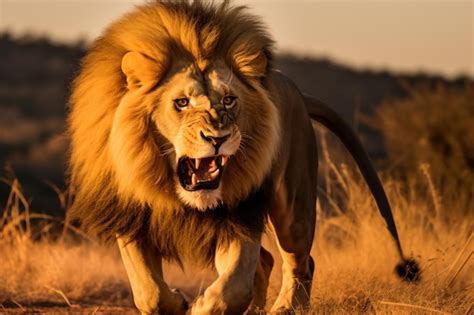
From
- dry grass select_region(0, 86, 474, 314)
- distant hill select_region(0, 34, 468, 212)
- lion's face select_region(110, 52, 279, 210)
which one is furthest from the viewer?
distant hill select_region(0, 34, 468, 212)

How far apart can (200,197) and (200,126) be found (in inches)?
13.2

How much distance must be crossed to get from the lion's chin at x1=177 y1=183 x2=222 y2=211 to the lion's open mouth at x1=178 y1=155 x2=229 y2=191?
0.02 meters

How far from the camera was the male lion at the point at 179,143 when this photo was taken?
4.55 m

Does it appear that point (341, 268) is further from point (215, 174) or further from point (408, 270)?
point (215, 174)

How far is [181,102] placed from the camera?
4.54 m

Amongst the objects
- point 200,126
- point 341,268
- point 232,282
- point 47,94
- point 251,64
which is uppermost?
point 251,64

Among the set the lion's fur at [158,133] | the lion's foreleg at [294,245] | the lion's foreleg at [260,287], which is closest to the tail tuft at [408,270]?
the lion's foreleg at [294,245]

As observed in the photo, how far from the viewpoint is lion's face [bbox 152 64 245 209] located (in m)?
4.41

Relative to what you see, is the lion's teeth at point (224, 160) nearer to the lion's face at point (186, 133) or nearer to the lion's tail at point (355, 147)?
the lion's face at point (186, 133)

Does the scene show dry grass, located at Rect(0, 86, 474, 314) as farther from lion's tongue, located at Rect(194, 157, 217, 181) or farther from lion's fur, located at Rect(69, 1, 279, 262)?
lion's tongue, located at Rect(194, 157, 217, 181)

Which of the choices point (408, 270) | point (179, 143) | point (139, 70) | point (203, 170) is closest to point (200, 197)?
point (203, 170)

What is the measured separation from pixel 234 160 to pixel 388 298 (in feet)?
4.04

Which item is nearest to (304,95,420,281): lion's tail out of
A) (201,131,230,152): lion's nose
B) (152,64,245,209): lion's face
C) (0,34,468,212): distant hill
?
(152,64,245,209): lion's face

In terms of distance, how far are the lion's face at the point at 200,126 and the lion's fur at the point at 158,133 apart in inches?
2.0
